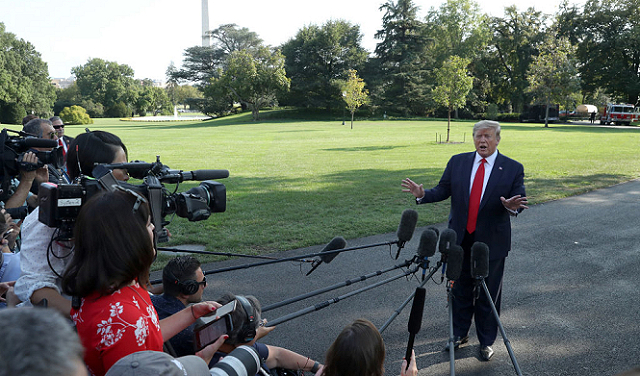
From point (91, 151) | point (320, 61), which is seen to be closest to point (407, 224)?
point (91, 151)

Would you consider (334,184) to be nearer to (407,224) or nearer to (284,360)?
(407,224)

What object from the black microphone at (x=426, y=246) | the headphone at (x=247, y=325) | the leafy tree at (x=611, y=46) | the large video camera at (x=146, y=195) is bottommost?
the headphone at (x=247, y=325)

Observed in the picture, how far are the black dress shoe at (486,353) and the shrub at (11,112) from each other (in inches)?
3239

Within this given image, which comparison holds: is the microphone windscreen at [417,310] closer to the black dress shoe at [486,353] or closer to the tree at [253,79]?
the black dress shoe at [486,353]

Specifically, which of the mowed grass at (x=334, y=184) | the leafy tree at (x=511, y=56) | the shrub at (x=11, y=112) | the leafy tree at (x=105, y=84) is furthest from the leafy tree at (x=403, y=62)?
the leafy tree at (x=105, y=84)

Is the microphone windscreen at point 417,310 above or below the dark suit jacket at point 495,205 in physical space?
below

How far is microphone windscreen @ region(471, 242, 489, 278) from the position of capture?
384cm

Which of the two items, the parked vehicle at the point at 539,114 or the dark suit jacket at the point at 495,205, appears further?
the parked vehicle at the point at 539,114

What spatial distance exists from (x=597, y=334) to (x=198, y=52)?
9917 cm

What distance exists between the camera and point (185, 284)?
3.32 metres

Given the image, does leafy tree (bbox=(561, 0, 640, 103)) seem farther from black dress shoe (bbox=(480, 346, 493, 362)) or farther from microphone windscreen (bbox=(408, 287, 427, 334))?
microphone windscreen (bbox=(408, 287, 427, 334))

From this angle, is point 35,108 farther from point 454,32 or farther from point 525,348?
point 525,348

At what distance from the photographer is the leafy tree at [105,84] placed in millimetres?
102938

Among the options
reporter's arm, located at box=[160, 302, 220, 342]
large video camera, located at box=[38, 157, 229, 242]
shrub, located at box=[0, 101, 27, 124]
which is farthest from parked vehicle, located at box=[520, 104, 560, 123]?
shrub, located at box=[0, 101, 27, 124]
